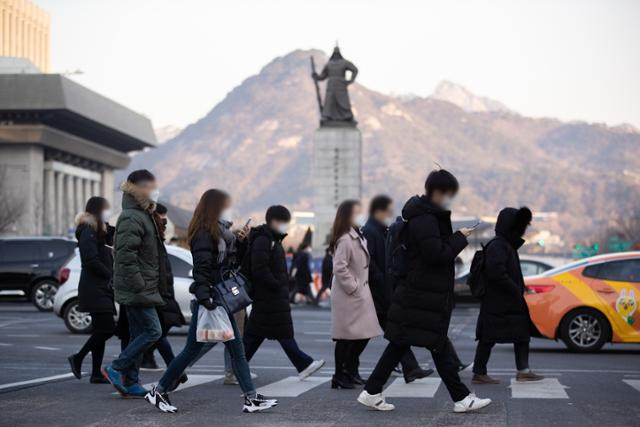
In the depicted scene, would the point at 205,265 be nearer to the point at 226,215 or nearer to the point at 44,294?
the point at 226,215

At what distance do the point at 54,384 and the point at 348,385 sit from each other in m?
2.74

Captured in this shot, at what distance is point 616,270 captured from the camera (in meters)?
18.0

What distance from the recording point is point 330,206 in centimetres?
5106

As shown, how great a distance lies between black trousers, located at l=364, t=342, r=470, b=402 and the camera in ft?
32.9

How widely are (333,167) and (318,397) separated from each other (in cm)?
3951

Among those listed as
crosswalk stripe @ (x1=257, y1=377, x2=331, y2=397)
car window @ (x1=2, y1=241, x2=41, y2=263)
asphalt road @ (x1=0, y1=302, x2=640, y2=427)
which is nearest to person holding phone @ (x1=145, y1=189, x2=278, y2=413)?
asphalt road @ (x1=0, y1=302, x2=640, y2=427)

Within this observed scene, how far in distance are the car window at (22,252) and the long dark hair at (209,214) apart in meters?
22.4

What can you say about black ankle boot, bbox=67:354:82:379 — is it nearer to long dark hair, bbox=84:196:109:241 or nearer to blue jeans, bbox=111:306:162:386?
long dark hair, bbox=84:196:109:241

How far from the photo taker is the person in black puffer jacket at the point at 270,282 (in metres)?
12.0

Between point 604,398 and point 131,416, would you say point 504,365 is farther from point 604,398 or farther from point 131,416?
point 131,416

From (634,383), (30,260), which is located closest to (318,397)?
(634,383)

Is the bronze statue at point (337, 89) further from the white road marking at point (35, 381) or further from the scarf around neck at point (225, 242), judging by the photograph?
the scarf around neck at point (225, 242)

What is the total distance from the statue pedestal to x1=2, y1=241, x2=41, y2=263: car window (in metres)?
19.3

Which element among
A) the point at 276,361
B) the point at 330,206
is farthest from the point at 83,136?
the point at 276,361
